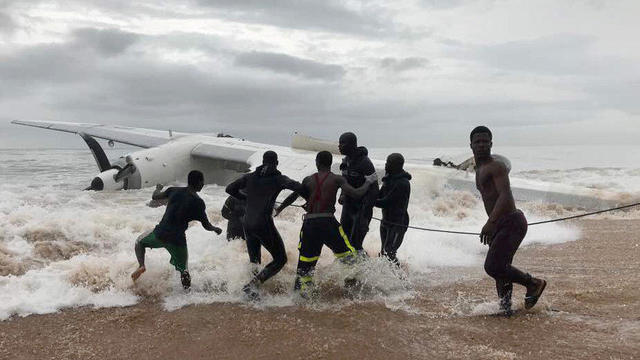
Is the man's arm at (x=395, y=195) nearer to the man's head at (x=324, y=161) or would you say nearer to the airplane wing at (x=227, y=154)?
the man's head at (x=324, y=161)

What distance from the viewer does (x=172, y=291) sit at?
19.1 ft

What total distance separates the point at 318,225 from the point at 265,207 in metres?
0.63

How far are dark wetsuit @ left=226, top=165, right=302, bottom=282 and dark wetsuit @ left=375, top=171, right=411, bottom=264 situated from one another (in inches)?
50.8

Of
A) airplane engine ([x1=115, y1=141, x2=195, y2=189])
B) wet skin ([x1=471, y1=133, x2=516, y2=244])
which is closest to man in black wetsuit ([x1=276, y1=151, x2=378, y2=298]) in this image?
wet skin ([x1=471, y1=133, x2=516, y2=244])

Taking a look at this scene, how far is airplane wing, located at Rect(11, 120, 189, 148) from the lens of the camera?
59.3 feet

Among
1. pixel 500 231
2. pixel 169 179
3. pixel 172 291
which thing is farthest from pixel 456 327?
pixel 169 179

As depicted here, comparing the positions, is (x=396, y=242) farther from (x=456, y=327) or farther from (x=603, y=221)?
(x=603, y=221)

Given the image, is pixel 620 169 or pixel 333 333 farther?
pixel 620 169

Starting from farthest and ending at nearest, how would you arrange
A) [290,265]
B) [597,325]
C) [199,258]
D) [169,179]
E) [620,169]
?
[620,169], [169,179], [199,258], [290,265], [597,325]

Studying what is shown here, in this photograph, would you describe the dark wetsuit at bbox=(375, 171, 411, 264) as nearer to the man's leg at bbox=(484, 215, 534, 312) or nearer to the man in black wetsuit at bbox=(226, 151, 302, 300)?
the man in black wetsuit at bbox=(226, 151, 302, 300)

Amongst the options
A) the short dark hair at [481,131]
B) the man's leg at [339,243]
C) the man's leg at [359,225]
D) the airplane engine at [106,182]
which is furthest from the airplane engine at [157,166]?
the short dark hair at [481,131]

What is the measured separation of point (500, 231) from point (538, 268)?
2842mm

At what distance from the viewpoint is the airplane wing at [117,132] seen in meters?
18.1

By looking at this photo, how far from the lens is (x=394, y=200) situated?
243 inches
